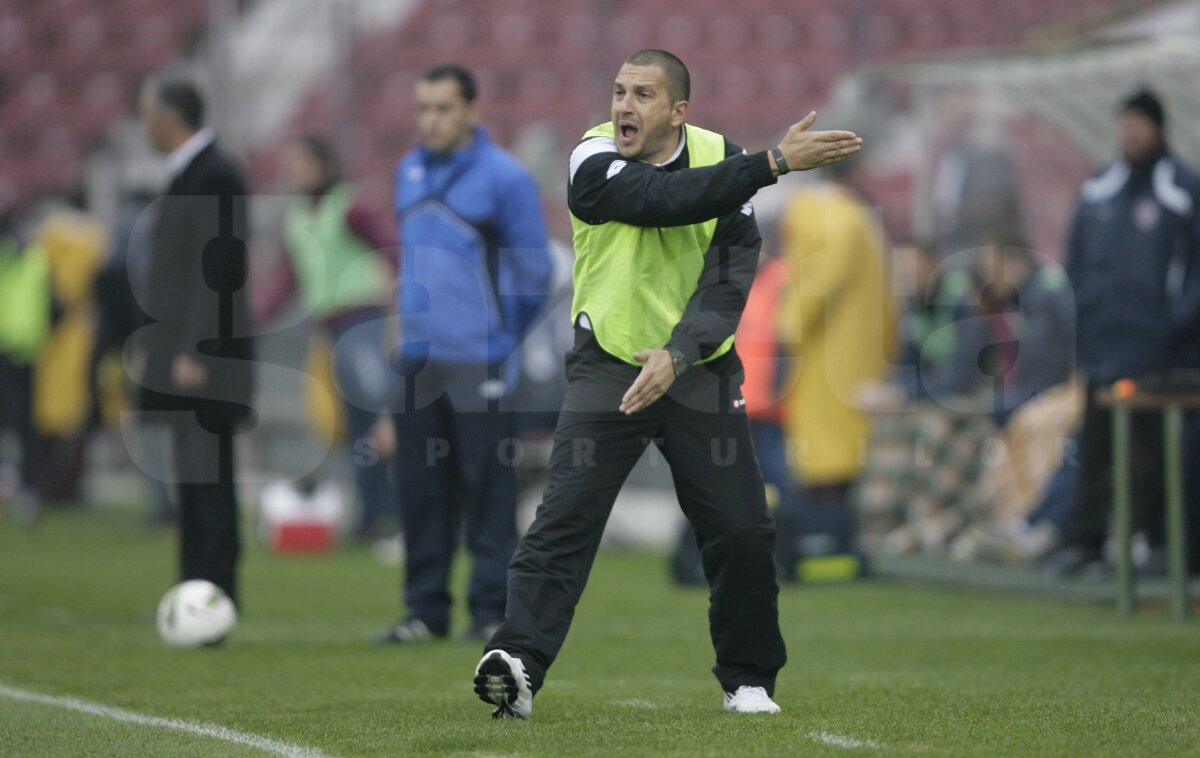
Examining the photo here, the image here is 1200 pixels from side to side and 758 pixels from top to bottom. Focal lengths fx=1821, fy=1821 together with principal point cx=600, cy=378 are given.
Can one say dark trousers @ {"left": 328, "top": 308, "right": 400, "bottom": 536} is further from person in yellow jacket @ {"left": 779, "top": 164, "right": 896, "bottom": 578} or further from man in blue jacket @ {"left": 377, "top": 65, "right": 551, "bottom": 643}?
man in blue jacket @ {"left": 377, "top": 65, "right": 551, "bottom": 643}

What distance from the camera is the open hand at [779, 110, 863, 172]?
17.1 ft

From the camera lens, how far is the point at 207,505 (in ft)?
27.4

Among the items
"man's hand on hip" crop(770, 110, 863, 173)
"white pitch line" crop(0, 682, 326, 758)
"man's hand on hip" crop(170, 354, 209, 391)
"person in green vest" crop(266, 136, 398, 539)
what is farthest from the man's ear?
"person in green vest" crop(266, 136, 398, 539)

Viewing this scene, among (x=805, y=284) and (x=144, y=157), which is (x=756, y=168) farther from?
→ (x=144, y=157)

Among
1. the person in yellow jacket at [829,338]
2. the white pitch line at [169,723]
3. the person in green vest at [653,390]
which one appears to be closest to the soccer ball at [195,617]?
the white pitch line at [169,723]

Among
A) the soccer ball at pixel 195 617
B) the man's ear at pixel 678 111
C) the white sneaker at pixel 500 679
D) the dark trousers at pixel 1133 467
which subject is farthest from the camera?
the dark trousers at pixel 1133 467

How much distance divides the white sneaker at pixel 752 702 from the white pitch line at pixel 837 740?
0.45 m

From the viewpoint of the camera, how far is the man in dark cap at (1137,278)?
32.7 feet

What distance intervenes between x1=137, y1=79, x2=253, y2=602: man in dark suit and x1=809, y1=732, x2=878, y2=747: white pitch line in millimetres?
3909

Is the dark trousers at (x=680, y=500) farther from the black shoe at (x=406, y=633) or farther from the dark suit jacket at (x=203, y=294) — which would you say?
the dark suit jacket at (x=203, y=294)

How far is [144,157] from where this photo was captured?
21.2 m

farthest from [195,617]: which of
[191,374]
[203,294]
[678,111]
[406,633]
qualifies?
[678,111]

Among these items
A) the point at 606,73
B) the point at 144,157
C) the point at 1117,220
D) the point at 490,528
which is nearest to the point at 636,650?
the point at 490,528

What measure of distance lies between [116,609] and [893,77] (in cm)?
684
